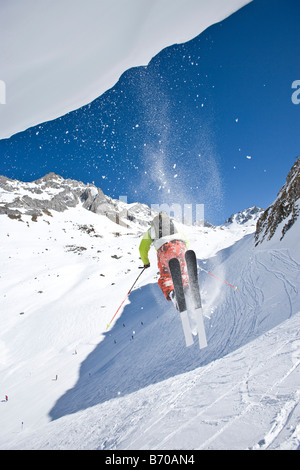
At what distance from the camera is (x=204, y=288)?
19281 millimetres

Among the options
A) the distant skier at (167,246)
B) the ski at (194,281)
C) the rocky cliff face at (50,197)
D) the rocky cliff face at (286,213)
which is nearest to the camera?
the ski at (194,281)

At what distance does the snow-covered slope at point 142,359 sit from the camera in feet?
9.62

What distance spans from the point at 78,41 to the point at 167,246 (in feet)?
16.5

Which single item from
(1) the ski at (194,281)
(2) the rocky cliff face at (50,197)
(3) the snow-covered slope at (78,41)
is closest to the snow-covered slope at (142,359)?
(1) the ski at (194,281)

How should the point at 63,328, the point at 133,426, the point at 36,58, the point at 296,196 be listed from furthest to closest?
the point at 63,328
the point at 296,196
the point at 36,58
the point at 133,426

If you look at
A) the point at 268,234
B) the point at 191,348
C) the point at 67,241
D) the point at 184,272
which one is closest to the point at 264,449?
the point at 184,272

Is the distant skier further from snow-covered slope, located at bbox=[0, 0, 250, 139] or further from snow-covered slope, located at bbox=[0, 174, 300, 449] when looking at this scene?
snow-covered slope, located at bbox=[0, 0, 250, 139]

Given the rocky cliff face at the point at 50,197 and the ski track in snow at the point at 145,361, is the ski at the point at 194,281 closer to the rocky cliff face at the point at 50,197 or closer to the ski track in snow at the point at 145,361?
the ski track in snow at the point at 145,361

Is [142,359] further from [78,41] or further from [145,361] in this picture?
[78,41]

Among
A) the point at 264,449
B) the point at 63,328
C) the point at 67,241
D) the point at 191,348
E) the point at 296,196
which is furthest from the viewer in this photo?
the point at 67,241

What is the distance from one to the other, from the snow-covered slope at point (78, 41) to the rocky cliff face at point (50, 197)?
2623 inches
